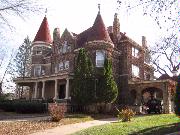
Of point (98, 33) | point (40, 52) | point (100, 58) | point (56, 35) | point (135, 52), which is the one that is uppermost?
point (56, 35)

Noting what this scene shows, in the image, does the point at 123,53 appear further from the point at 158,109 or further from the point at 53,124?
the point at 53,124

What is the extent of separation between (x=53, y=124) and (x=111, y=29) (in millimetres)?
26339

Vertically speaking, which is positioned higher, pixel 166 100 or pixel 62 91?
pixel 62 91

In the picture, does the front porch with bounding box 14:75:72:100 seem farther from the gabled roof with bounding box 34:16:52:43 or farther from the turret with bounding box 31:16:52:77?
the gabled roof with bounding box 34:16:52:43

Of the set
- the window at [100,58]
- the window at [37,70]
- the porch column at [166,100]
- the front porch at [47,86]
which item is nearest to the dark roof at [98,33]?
the window at [100,58]

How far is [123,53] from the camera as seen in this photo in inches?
1501

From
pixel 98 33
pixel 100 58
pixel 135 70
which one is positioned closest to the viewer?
pixel 100 58

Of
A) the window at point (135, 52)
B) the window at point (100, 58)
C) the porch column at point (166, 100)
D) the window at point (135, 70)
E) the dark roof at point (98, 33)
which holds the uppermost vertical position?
the dark roof at point (98, 33)

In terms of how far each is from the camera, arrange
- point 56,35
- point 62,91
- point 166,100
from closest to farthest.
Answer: point 166,100 → point 62,91 → point 56,35

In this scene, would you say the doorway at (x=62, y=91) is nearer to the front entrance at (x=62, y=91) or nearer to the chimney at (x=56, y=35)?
the front entrance at (x=62, y=91)

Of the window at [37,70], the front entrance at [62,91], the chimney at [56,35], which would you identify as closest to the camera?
the front entrance at [62,91]

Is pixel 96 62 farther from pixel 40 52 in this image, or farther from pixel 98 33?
pixel 40 52

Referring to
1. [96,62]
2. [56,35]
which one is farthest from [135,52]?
[56,35]

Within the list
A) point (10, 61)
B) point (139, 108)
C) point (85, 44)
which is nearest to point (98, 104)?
point (139, 108)
